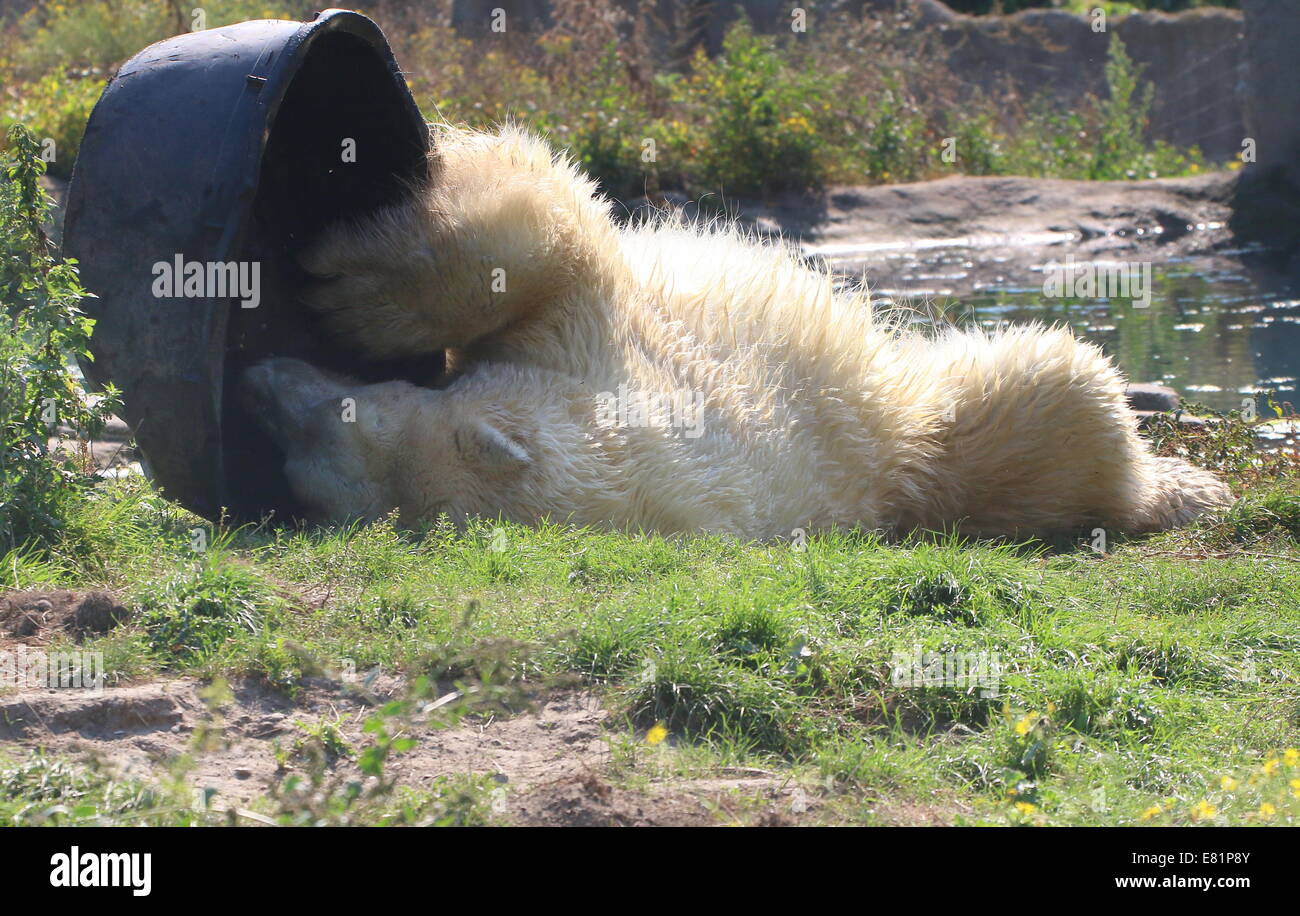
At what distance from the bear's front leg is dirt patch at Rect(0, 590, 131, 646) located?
1.90m

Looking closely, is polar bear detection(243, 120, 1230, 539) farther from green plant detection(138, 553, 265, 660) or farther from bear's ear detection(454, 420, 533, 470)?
green plant detection(138, 553, 265, 660)

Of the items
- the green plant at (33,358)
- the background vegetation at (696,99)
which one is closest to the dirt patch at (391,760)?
the green plant at (33,358)

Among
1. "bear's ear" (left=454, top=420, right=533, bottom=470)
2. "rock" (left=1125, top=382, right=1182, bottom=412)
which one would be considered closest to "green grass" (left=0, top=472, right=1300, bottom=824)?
"bear's ear" (left=454, top=420, right=533, bottom=470)

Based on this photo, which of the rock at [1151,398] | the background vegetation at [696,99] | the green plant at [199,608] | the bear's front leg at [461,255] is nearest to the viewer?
the green plant at [199,608]

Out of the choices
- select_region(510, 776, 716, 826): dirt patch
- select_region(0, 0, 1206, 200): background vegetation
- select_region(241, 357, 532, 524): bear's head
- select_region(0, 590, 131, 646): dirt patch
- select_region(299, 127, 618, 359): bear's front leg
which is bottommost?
select_region(510, 776, 716, 826): dirt patch

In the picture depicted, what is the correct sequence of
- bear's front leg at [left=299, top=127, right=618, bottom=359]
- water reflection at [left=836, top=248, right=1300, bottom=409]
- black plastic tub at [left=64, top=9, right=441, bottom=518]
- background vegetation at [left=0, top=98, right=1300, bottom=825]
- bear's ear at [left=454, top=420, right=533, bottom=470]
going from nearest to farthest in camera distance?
1. background vegetation at [left=0, top=98, right=1300, bottom=825]
2. black plastic tub at [left=64, top=9, right=441, bottom=518]
3. bear's ear at [left=454, top=420, right=533, bottom=470]
4. bear's front leg at [left=299, top=127, right=618, bottom=359]
5. water reflection at [left=836, top=248, right=1300, bottom=409]

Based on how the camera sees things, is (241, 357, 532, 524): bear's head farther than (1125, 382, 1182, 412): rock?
No

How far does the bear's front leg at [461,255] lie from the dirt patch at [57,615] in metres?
1.90

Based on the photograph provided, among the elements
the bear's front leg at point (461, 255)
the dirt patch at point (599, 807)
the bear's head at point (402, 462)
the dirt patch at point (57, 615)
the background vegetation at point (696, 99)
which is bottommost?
the dirt patch at point (599, 807)

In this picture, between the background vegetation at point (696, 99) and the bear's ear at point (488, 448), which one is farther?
the background vegetation at point (696, 99)

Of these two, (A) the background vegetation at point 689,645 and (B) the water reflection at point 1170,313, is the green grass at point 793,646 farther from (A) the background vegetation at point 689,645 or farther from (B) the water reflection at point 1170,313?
(B) the water reflection at point 1170,313

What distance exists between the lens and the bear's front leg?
5.34 m

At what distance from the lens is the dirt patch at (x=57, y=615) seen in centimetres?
376
